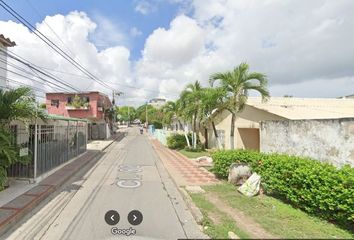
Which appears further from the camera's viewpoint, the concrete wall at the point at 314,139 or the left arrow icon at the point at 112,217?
the concrete wall at the point at 314,139

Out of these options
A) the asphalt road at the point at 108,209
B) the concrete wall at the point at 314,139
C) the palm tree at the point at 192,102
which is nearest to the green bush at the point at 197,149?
the palm tree at the point at 192,102

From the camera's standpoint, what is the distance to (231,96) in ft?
47.4

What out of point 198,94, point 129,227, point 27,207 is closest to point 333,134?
point 129,227

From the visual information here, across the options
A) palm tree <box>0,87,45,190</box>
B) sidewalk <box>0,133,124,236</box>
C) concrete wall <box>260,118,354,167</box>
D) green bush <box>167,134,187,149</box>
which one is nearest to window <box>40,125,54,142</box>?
sidewalk <box>0,133,124,236</box>

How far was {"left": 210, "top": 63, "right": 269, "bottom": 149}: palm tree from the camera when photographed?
13.7 meters

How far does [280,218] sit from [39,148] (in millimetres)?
8775

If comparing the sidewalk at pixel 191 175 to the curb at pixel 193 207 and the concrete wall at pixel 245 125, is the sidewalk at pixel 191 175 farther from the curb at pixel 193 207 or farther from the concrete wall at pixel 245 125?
the concrete wall at pixel 245 125

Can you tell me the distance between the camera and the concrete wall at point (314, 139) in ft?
23.2

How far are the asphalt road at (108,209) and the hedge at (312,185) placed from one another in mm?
2583

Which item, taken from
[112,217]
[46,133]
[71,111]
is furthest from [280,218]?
[71,111]

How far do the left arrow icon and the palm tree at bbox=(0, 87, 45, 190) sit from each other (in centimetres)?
347

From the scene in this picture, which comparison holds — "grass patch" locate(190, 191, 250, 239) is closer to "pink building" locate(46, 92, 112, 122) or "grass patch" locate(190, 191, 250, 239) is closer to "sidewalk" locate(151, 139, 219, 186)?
"sidewalk" locate(151, 139, 219, 186)

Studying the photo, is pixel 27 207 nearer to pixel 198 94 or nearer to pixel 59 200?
pixel 59 200

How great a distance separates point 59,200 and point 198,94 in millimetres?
13630
